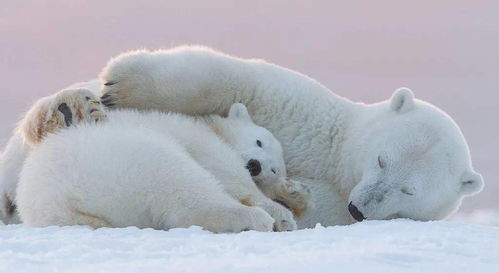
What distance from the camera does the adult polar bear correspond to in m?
5.15

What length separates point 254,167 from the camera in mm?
4844

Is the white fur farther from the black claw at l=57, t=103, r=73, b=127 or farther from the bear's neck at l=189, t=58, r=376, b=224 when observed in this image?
the bear's neck at l=189, t=58, r=376, b=224

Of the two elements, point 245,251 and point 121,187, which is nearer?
point 245,251

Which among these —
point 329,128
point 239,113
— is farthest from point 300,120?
point 239,113

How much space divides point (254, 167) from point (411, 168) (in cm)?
111

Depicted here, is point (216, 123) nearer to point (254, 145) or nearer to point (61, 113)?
point (254, 145)

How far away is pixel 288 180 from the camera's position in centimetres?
497

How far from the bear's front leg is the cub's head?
3.41ft

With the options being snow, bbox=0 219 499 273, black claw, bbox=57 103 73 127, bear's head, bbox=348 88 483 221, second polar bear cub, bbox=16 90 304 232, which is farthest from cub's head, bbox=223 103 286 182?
snow, bbox=0 219 499 273

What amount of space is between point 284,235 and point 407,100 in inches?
105

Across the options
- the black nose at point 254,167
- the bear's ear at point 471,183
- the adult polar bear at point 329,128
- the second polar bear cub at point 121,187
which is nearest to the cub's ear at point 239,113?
the adult polar bear at point 329,128

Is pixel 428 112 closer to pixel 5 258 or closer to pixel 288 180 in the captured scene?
pixel 288 180

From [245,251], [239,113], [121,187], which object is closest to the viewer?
[245,251]

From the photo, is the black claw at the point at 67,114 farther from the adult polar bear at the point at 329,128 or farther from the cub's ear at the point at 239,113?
the cub's ear at the point at 239,113
